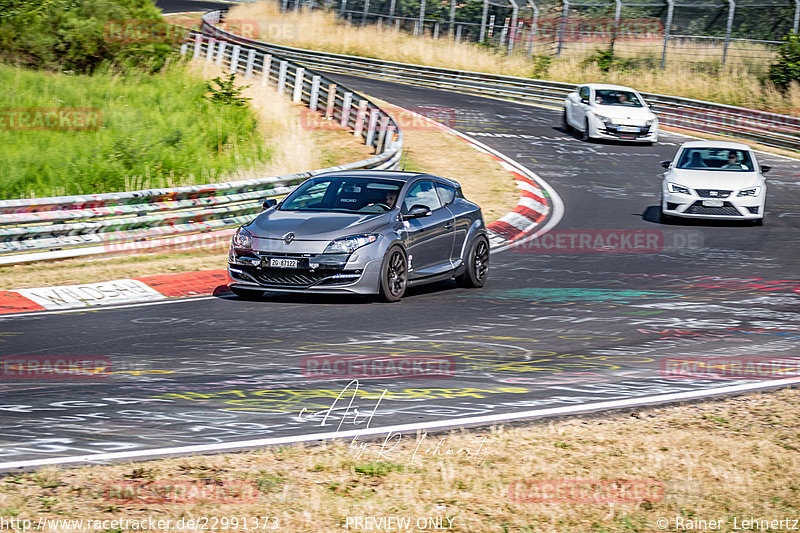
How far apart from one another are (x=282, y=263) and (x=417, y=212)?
70.6 inches

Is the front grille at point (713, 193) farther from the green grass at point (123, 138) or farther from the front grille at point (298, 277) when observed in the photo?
the front grille at point (298, 277)

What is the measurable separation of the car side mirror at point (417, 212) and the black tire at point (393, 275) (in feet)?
1.60

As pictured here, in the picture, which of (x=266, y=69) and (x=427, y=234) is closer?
(x=427, y=234)

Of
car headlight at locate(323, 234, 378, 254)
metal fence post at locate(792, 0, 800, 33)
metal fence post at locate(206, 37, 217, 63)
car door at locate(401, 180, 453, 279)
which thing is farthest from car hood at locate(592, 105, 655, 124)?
car headlight at locate(323, 234, 378, 254)

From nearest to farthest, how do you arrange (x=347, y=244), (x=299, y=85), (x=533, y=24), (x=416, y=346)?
(x=416, y=346)
(x=347, y=244)
(x=299, y=85)
(x=533, y=24)

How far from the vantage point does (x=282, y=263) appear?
1166 centimetres

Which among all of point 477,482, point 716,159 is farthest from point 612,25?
point 477,482

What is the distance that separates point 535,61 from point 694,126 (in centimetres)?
1192

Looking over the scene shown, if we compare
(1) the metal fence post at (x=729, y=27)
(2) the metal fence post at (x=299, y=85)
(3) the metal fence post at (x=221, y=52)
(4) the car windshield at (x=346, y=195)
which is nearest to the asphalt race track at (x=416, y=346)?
(4) the car windshield at (x=346, y=195)

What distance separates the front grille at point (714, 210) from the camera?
19.7 metres

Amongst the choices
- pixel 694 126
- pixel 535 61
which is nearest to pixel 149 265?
pixel 694 126

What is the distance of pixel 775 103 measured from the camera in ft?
123

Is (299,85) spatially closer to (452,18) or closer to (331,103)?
(331,103)

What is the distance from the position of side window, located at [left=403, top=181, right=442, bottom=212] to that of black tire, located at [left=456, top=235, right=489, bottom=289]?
773mm
